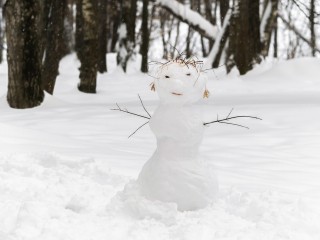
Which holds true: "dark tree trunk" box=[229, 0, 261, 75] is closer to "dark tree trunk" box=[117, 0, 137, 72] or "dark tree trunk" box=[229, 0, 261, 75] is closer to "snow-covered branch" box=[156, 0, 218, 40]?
"snow-covered branch" box=[156, 0, 218, 40]

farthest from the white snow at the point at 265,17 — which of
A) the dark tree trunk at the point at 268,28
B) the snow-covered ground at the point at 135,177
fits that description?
the snow-covered ground at the point at 135,177

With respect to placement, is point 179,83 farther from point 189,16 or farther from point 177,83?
point 189,16

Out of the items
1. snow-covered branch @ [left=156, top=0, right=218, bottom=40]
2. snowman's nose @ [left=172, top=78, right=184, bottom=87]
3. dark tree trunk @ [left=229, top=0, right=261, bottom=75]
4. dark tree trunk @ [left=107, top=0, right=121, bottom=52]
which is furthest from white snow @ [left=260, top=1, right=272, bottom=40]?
snowman's nose @ [left=172, top=78, right=184, bottom=87]

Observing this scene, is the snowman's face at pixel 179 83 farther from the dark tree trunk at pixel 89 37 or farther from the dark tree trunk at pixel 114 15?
the dark tree trunk at pixel 114 15

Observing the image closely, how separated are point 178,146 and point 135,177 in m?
0.90

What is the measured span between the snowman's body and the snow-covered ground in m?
0.08

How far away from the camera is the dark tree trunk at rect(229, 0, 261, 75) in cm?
1121

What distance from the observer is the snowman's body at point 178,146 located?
286 cm

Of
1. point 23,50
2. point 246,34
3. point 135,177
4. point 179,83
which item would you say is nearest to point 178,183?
point 179,83

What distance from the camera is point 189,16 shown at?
40.6 feet

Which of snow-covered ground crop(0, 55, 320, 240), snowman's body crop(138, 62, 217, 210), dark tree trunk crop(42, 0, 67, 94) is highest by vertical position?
dark tree trunk crop(42, 0, 67, 94)

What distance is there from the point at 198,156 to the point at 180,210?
333 millimetres

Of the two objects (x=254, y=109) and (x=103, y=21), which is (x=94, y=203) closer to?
(x=254, y=109)

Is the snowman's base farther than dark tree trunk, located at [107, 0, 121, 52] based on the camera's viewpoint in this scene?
No
